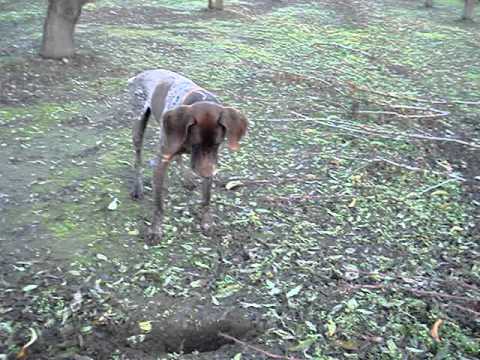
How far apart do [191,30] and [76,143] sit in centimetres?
718

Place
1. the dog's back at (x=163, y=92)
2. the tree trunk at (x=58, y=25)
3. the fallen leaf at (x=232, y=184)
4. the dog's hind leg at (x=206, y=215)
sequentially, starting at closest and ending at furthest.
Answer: the dog's back at (x=163, y=92)
the dog's hind leg at (x=206, y=215)
the fallen leaf at (x=232, y=184)
the tree trunk at (x=58, y=25)

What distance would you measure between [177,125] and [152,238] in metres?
1.13

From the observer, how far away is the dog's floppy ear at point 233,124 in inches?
149

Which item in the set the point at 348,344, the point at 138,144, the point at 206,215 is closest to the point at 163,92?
the point at 138,144

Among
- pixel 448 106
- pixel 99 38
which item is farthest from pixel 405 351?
pixel 99 38

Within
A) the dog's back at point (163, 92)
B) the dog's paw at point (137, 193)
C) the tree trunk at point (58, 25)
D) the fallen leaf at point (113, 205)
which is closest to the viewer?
the dog's back at point (163, 92)

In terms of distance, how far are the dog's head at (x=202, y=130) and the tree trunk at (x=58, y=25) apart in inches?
226

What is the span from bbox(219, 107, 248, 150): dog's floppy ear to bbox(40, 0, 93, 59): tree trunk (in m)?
5.95

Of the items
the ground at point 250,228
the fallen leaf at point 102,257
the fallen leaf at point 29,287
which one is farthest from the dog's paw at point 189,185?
the fallen leaf at point 29,287

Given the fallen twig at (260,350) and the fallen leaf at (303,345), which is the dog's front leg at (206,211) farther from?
the fallen leaf at (303,345)

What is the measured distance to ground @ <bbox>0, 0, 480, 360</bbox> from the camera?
3670mm

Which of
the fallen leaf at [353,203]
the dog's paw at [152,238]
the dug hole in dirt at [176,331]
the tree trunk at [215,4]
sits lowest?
the dug hole in dirt at [176,331]

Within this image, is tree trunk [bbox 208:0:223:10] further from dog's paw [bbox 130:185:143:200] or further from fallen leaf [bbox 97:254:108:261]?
fallen leaf [bbox 97:254:108:261]

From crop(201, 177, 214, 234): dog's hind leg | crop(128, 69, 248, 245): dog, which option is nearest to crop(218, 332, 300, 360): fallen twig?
crop(128, 69, 248, 245): dog
